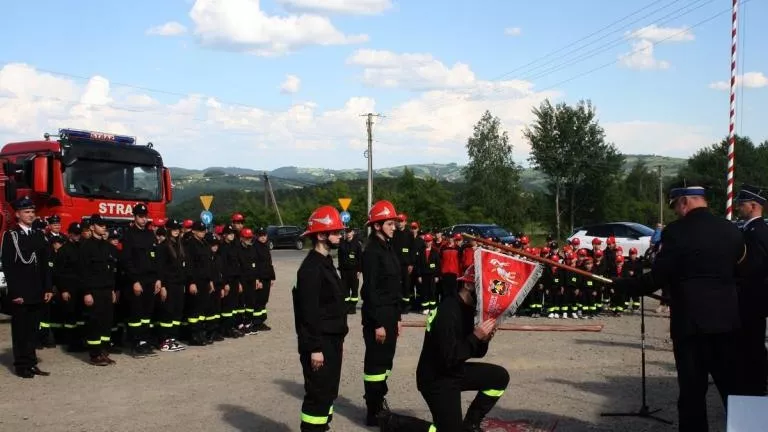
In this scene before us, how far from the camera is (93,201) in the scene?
14062 mm

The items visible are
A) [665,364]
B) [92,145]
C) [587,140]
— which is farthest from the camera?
[587,140]

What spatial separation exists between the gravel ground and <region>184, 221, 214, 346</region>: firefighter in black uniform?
440mm

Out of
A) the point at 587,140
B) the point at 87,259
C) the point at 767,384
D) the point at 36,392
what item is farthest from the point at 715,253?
the point at 587,140

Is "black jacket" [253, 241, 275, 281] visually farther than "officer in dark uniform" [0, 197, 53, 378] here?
Yes

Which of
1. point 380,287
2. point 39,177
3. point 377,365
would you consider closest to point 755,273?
point 380,287

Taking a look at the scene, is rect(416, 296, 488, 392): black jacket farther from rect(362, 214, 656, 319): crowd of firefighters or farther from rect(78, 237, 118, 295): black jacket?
rect(362, 214, 656, 319): crowd of firefighters

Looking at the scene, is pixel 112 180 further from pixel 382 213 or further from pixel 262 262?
pixel 382 213

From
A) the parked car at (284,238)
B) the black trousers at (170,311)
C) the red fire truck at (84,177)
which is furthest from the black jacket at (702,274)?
the parked car at (284,238)

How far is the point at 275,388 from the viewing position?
361 inches

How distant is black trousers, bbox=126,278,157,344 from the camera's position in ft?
37.7

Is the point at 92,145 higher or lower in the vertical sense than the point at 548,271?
higher

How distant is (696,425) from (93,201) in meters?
11.5

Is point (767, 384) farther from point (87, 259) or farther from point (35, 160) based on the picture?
point (35, 160)

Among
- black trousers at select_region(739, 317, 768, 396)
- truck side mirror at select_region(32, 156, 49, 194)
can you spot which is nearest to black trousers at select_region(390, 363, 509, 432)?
black trousers at select_region(739, 317, 768, 396)
